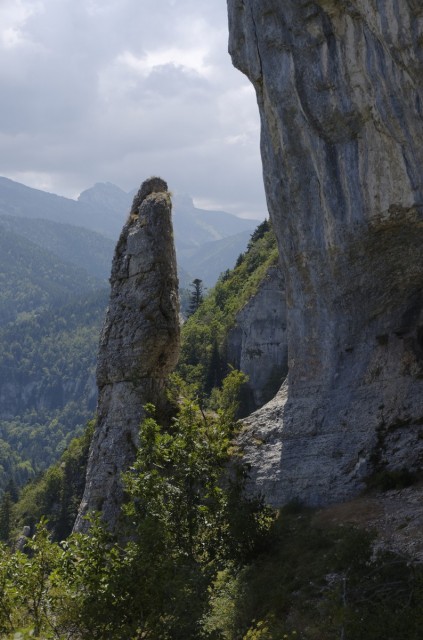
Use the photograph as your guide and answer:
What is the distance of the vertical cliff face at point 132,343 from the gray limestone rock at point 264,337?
125 ft

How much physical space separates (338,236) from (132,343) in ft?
23.6

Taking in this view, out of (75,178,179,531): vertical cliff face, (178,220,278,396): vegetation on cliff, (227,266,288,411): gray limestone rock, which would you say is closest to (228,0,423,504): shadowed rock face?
(75,178,179,531): vertical cliff face

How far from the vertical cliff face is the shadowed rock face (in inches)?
144

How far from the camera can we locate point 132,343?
2448 cm

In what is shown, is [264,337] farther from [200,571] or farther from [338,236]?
[200,571]

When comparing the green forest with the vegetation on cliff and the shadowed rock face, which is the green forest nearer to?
the shadowed rock face

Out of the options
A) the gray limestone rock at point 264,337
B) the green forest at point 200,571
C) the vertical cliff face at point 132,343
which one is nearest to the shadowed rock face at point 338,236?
the green forest at point 200,571

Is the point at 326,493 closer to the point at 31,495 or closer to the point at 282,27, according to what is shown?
the point at 282,27

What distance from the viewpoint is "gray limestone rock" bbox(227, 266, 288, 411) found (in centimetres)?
6431

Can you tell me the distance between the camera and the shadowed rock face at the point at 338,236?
20922 mm

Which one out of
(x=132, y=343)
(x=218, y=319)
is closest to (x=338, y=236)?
(x=132, y=343)

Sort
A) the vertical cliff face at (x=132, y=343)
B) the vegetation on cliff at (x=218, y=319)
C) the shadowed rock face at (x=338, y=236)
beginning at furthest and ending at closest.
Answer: the vegetation on cliff at (x=218, y=319) → the vertical cliff face at (x=132, y=343) → the shadowed rock face at (x=338, y=236)

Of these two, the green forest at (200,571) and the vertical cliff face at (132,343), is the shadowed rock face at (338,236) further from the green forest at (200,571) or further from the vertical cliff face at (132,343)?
the vertical cliff face at (132,343)

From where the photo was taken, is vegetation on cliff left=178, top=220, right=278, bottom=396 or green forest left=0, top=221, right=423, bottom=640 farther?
vegetation on cliff left=178, top=220, right=278, bottom=396
